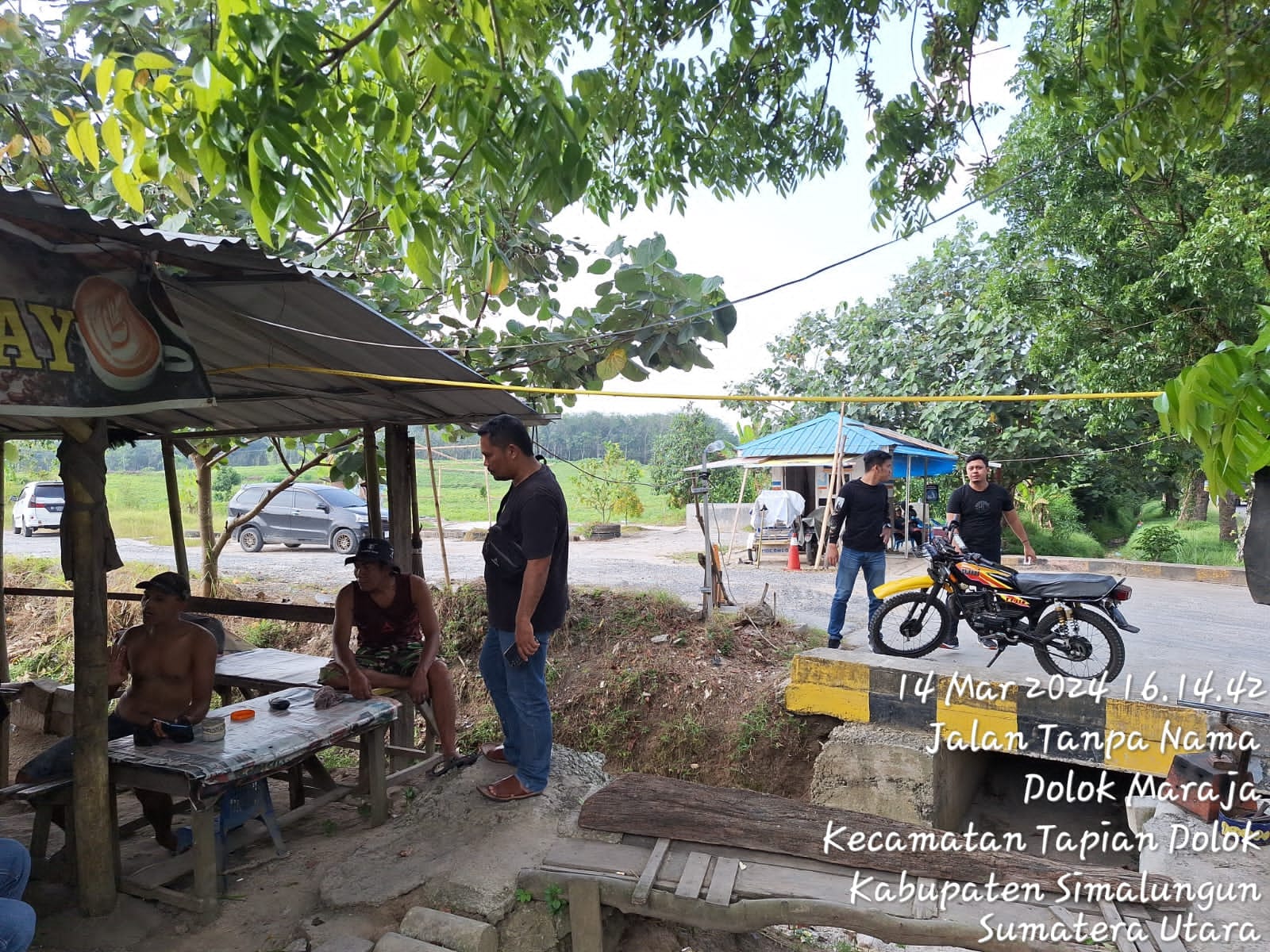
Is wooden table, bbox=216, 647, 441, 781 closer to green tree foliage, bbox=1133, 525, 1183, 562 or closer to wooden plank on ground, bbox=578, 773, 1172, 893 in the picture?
wooden plank on ground, bbox=578, 773, 1172, 893

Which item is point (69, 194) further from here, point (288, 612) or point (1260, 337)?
point (1260, 337)

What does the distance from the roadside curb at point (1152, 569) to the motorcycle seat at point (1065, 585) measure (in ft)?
23.4

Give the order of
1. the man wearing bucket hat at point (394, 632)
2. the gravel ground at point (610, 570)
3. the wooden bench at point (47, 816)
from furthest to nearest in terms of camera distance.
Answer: the gravel ground at point (610, 570)
the man wearing bucket hat at point (394, 632)
the wooden bench at point (47, 816)

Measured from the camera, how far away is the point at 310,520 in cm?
1773

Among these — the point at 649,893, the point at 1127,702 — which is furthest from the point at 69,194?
the point at 1127,702

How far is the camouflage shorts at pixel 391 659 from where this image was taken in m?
4.90

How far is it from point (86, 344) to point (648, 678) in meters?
5.37

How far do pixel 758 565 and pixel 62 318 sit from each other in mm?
12962

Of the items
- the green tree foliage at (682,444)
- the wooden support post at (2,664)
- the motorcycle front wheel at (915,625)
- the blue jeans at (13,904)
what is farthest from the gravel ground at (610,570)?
the green tree foliage at (682,444)

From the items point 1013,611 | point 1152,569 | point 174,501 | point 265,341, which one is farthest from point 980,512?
point 1152,569

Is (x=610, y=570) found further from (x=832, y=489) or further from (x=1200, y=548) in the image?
(x=1200, y=548)

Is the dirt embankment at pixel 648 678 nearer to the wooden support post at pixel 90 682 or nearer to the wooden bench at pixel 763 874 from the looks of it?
the wooden bench at pixel 763 874

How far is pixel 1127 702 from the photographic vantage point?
4746 millimetres

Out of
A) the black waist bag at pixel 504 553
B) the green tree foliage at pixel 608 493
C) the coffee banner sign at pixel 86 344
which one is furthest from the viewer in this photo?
the green tree foliage at pixel 608 493
